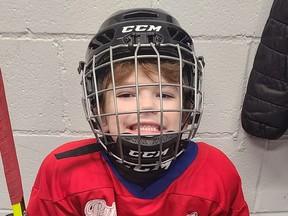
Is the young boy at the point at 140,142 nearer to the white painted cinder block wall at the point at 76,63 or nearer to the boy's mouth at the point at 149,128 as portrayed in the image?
the boy's mouth at the point at 149,128

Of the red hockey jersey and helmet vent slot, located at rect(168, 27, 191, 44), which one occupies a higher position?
helmet vent slot, located at rect(168, 27, 191, 44)

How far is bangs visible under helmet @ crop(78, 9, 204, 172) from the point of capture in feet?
2.53

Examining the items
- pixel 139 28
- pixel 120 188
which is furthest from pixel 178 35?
pixel 120 188

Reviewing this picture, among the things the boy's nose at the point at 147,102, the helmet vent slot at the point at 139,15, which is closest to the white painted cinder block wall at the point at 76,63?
the helmet vent slot at the point at 139,15

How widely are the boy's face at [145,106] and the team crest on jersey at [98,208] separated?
18 cm

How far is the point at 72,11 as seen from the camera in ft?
3.62

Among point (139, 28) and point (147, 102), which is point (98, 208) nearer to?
point (147, 102)

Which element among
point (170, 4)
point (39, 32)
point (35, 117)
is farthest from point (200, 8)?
point (35, 117)

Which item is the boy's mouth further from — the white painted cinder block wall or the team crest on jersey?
the white painted cinder block wall

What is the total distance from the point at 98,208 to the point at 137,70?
34 cm

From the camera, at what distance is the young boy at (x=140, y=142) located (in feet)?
2.60

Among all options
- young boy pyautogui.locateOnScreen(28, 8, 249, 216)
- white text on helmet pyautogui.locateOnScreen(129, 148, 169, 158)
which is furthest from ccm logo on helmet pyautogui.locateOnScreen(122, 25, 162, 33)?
white text on helmet pyautogui.locateOnScreen(129, 148, 169, 158)

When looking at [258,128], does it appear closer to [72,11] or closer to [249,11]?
[249,11]

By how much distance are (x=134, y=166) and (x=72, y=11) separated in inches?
19.5
